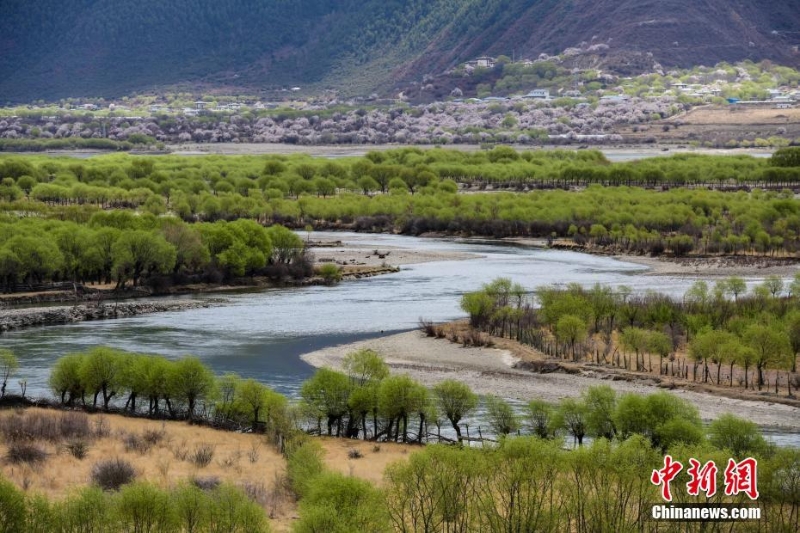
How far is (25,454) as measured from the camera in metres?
38.2

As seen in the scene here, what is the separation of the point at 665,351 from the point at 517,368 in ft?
19.2

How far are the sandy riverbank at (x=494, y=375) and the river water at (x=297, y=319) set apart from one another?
6.82 feet

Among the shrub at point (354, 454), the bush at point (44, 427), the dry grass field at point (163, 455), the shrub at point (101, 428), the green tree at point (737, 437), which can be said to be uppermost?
the green tree at point (737, 437)

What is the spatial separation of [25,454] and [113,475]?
154 inches

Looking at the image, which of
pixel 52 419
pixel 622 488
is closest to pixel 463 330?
pixel 52 419

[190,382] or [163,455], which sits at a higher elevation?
[190,382]

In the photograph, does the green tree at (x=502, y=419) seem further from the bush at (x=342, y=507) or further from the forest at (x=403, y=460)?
the bush at (x=342, y=507)

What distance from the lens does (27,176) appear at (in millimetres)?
130125

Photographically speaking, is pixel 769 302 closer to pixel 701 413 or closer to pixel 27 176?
pixel 701 413

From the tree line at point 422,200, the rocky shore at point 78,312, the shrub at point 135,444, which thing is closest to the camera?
the shrub at point 135,444

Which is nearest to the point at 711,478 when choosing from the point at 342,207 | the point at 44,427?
the point at 44,427

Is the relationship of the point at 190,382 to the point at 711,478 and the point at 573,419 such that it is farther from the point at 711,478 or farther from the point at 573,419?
the point at 711,478

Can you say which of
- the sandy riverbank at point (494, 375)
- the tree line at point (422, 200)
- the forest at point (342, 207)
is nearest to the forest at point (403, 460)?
the sandy riverbank at point (494, 375)

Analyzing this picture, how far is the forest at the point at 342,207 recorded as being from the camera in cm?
7512
